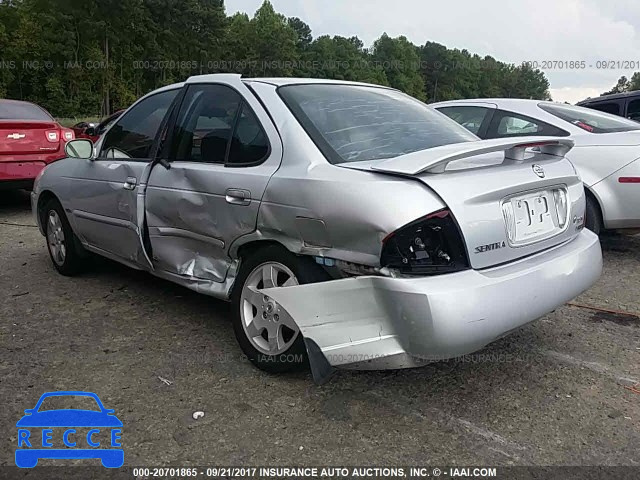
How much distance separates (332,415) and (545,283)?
1115 millimetres

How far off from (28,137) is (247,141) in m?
5.49

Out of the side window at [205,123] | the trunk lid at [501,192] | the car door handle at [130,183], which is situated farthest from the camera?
the car door handle at [130,183]

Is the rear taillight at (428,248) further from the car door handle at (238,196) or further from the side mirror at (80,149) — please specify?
the side mirror at (80,149)

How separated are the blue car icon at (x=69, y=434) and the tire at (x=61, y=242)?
2.03 metres

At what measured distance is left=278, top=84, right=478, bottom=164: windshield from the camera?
2.70 m

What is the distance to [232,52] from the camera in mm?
61156

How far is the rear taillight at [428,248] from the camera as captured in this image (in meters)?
2.21

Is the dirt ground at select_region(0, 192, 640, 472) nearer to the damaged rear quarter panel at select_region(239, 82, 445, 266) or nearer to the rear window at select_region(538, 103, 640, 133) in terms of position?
the damaged rear quarter panel at select_region(239, 82, 445, 266)

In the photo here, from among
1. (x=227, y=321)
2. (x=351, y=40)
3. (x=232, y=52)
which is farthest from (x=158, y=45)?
(x=227, y=321)

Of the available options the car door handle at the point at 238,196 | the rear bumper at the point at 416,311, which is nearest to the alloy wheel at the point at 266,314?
the rear bumper at the point at 416,311

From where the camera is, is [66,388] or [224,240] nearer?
[66,388]

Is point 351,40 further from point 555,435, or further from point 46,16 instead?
point 555,435

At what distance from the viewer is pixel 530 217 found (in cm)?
256

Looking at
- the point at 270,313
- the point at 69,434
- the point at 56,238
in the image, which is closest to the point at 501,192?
the point at 270,313
